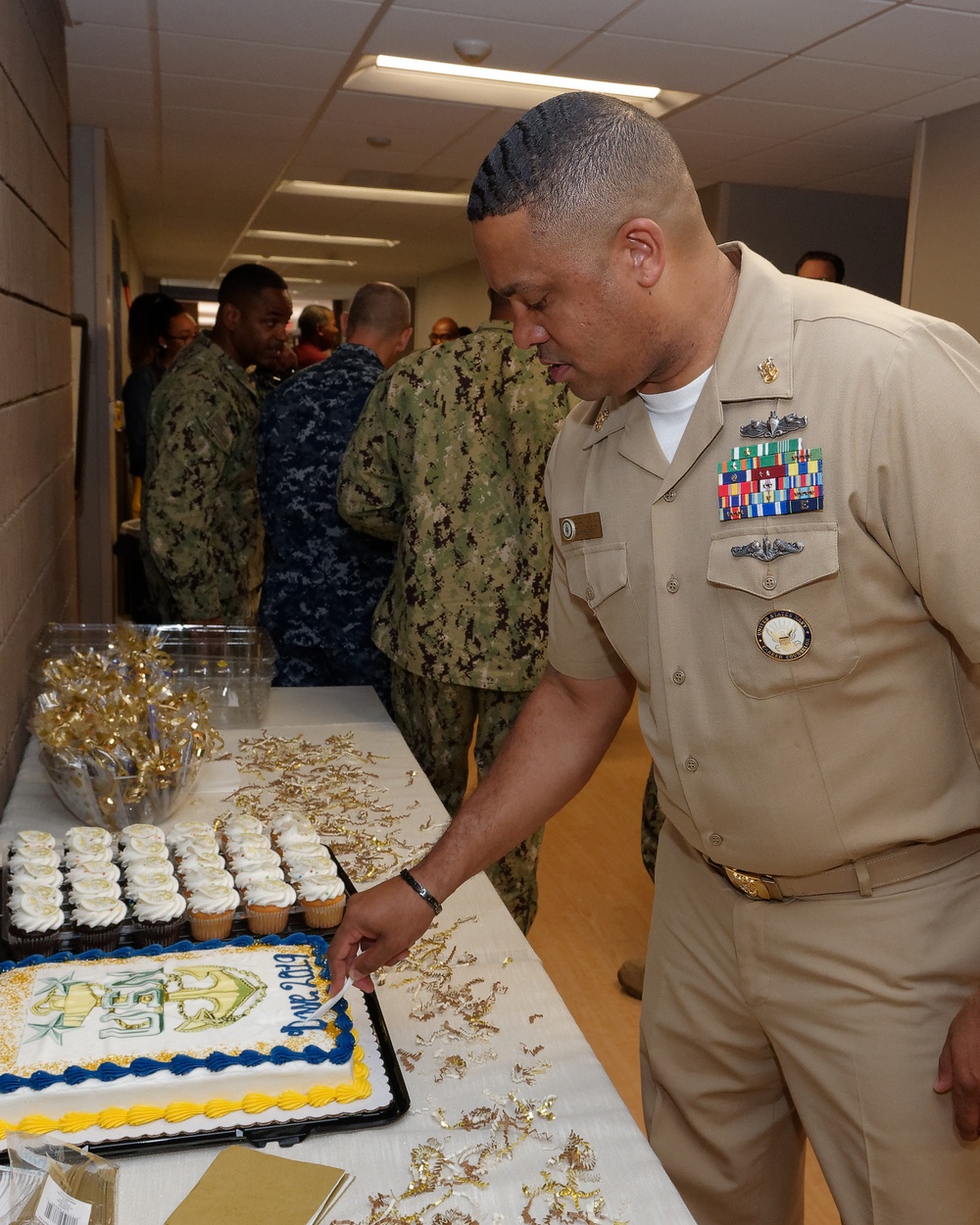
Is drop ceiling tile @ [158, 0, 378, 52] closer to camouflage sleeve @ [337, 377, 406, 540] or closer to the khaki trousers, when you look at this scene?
camouflage sleeve @ [337, 377, 406, 540]

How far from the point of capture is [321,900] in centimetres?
125

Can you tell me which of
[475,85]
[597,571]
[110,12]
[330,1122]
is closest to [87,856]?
[330,1122]

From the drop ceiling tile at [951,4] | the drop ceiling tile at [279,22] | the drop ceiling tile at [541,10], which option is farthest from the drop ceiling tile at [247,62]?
the drop ceiling tile at [951,4]

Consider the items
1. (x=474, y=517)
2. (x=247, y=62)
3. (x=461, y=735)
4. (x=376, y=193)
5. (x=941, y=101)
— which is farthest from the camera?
(x=376, y=193)

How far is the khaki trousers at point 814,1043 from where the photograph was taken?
1047 mm

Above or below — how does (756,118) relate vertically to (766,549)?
above

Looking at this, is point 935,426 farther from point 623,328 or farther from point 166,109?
point 166,109

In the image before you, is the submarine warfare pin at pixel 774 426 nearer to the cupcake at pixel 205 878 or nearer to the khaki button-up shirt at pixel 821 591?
the khaki button-up shirt at pixel 821 591

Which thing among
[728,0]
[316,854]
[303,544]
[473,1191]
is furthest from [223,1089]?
[728,0]

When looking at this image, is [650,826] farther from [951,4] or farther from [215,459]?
[951,4]

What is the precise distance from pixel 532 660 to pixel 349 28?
2332 millimetres

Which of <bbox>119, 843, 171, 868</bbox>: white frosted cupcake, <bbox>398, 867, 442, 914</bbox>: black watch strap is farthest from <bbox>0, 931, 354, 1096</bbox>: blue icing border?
<bbox>119, 843, 171, 868</bbox>: white frosted cupcake

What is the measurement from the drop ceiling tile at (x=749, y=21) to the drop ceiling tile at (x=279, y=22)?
2.77 feet

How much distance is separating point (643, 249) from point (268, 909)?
79 centimetres
